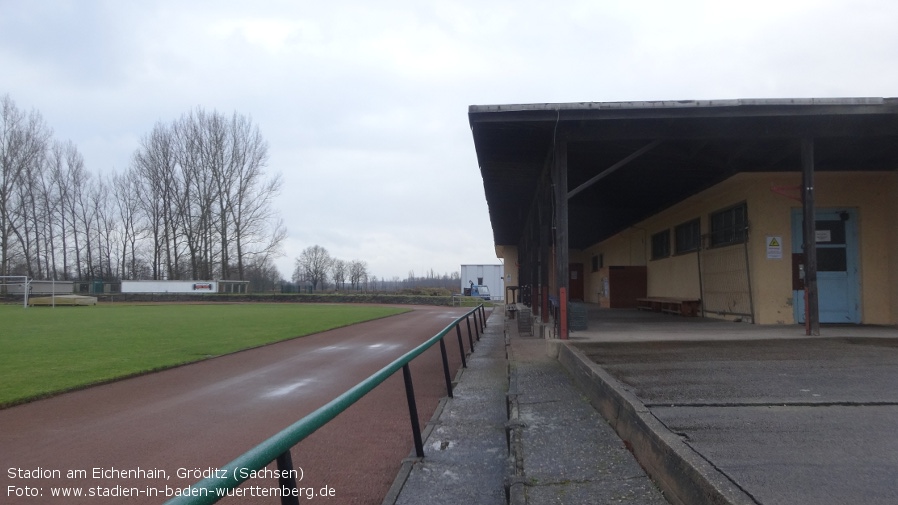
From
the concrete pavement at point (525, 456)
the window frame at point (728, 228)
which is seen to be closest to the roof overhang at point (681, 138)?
the window frame at point (728, 228)

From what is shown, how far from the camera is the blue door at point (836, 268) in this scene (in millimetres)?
12109

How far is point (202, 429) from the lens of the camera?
22.7 feet

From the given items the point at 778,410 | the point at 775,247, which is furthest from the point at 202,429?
the point at 775,247

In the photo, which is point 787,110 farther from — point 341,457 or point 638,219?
point 638,219

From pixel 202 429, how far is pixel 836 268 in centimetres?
1160

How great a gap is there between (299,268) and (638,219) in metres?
83.1

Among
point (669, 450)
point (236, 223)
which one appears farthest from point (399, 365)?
point (236, 223)

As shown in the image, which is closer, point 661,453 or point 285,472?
point 285,472

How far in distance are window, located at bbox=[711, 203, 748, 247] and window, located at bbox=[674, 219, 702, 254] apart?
3.26 ft

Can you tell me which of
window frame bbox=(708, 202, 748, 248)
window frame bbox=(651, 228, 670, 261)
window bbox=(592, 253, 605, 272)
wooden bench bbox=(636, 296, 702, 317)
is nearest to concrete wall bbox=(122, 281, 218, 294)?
window bbox=(592, 253, 605, 272)

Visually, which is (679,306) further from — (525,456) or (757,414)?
(525,456)

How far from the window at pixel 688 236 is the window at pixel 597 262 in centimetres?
1285

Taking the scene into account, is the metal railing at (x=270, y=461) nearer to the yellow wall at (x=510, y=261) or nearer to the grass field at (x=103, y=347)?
the grass field at (x=103, y=347)

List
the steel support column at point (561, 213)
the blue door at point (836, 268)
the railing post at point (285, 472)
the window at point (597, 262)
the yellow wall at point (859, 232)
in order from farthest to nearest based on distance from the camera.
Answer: the window at point (597, 262)
the blue door at point (836, 268)
the yellow wall at point (859, 232)
the steel support column at point (561, 213)
the railing post at point (285, 472)
